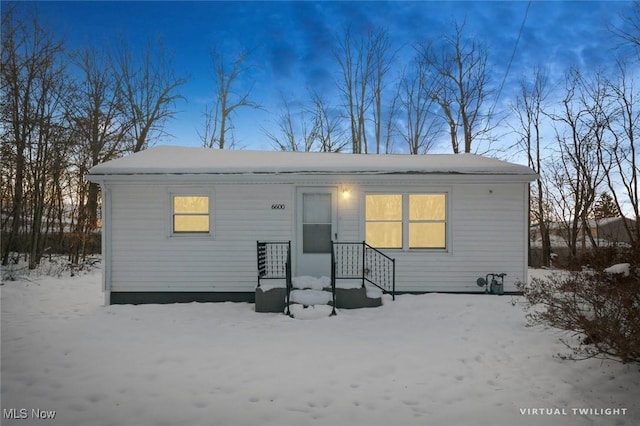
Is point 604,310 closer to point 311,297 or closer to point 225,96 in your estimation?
point 311,297

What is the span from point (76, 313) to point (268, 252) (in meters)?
3.93

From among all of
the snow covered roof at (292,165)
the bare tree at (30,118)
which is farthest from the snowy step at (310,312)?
the bare tree at (30,118)

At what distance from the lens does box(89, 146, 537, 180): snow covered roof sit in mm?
6988

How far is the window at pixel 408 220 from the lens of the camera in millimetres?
7516

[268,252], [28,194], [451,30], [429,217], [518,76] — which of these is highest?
[451,30]

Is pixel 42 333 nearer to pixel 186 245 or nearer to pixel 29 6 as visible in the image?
pixel 186 245

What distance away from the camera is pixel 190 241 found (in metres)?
7.27

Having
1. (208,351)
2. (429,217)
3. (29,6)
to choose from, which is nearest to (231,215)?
(208,351)

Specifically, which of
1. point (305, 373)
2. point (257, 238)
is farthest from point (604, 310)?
point (257, 238)

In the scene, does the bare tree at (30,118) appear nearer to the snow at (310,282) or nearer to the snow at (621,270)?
the snow at (310,282)

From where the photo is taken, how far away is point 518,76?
52.2 feet

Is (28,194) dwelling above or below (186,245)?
above

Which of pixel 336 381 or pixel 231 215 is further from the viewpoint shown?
pixel 231 215

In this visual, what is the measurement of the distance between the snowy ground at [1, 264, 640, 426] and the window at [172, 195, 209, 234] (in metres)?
2.10
